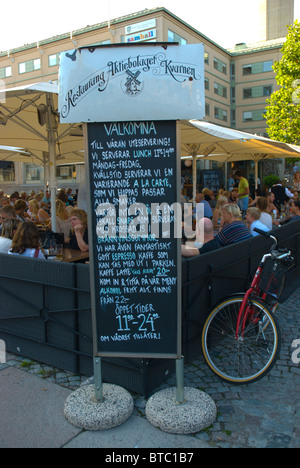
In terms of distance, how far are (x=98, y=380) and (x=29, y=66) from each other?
42590 mm

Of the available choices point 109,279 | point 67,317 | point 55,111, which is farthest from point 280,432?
point 55,111

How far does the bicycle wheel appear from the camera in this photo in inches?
132

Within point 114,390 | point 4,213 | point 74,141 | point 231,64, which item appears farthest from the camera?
point 231,64

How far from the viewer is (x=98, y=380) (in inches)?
122

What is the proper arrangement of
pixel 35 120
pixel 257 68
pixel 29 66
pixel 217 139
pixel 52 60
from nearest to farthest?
pixel 35 120
pixel 217 139
pixel 52 60
pixel 29 66
pixel 257 68

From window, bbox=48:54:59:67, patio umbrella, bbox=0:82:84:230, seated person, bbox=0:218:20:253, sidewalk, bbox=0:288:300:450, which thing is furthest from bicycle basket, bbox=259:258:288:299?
window, bbox=48:54:59:67

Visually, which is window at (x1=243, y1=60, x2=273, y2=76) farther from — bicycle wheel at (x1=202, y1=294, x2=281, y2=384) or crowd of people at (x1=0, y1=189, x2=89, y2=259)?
bicycle wheel at (x1=202, y1=294, x2=281, y2=384)

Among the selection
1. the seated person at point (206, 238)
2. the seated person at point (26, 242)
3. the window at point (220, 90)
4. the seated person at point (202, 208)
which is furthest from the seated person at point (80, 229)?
the window at point (220, 90)

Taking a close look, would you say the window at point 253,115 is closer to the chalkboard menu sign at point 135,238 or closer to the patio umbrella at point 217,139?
the patio umbrella at point 217,139

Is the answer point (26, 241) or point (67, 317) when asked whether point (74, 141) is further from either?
point (67, 317)

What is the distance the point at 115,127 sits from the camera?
116 inches

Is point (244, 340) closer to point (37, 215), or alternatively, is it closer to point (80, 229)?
point (80, 229)

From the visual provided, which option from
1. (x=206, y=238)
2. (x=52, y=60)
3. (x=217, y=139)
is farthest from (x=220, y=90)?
(x=206, y=238)

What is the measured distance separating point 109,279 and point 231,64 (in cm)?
4878
